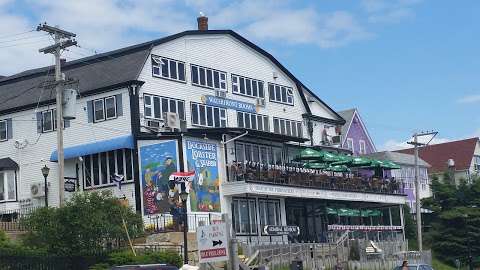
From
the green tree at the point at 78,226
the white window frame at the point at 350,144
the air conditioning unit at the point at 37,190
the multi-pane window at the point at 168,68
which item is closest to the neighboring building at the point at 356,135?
the white window frame at the point at 350,144

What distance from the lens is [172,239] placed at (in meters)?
39.0

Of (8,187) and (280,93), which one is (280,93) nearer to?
(280,93)

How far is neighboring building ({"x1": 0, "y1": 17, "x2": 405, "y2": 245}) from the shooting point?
43.2 m

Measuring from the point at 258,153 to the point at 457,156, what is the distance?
46.7 metres

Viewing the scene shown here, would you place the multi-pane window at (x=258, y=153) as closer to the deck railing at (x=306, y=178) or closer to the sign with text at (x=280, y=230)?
the deck railing at (x=306, y=178)

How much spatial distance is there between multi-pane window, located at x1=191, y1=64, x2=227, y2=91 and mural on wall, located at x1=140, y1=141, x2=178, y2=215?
6.89 meters

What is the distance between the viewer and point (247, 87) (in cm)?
5284

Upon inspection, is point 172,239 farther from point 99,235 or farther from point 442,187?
point 442,187

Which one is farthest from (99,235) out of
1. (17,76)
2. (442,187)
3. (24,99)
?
(442,187)

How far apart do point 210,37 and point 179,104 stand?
5591 mm

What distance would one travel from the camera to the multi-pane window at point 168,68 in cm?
4594

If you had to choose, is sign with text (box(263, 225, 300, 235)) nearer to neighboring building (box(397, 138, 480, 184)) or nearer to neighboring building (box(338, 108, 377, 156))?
neighboring building (box(338, 108, 377, 156))

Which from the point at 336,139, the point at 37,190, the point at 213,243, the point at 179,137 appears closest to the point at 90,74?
the point at 37,190

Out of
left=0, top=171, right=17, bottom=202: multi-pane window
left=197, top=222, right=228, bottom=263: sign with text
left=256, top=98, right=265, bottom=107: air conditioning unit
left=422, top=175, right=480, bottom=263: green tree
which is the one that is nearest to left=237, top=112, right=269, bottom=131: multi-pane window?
left=256, top=98, right=265, bottom=107: air conditioning unit
